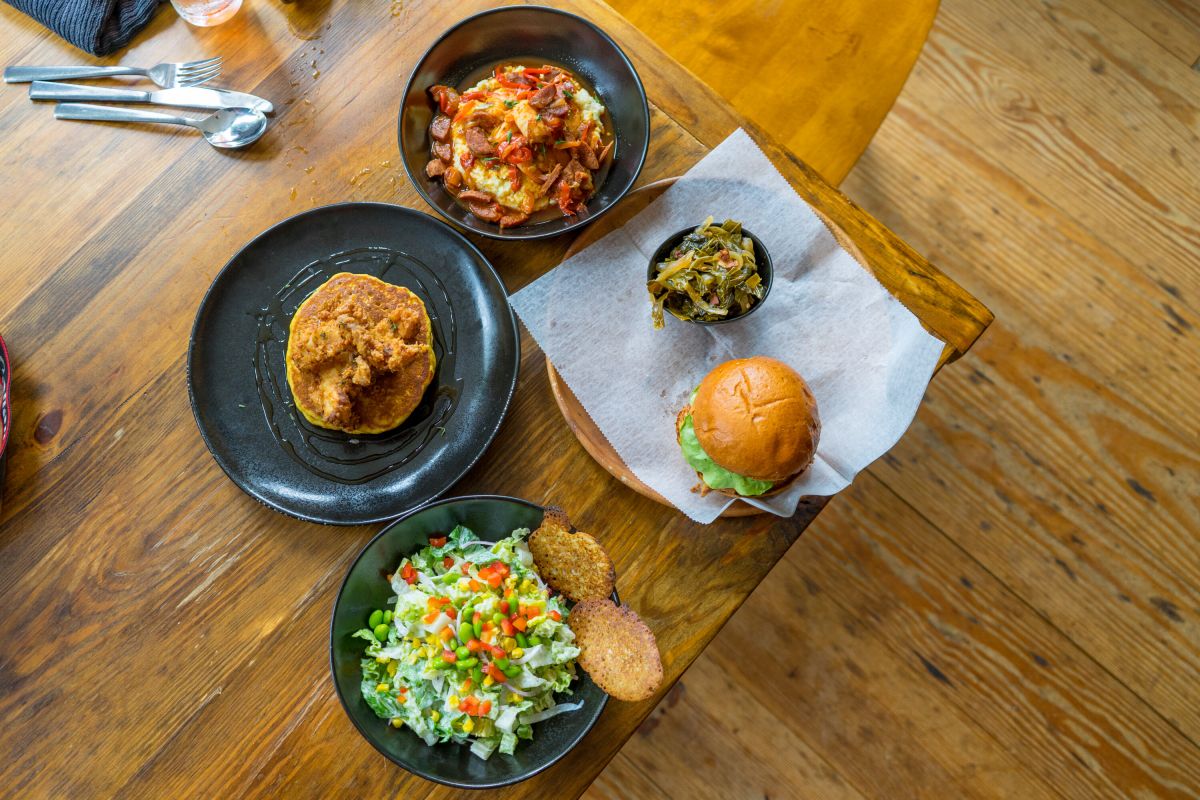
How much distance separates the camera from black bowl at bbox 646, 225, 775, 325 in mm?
2105

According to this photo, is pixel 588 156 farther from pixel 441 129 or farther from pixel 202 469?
pixel 202 469

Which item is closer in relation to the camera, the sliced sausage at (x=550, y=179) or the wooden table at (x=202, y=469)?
the wooden table at (x=202, y=469)

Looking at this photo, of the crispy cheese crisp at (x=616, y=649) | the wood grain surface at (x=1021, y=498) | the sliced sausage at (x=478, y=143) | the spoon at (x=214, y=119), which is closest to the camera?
the crispy cheese crisp at (x=616, y=649)

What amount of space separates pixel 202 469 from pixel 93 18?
1.29 metres

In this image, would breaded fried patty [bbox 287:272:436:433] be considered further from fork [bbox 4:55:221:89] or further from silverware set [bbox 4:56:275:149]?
fork [bbox 4:55:221:89]

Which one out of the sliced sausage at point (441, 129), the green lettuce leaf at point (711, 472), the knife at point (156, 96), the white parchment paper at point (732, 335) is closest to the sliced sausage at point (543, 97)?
the sliced sausage at point (441, 129)

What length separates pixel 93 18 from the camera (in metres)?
2.27

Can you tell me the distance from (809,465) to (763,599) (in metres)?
1.30

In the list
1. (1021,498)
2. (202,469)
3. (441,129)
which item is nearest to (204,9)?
(441,129)

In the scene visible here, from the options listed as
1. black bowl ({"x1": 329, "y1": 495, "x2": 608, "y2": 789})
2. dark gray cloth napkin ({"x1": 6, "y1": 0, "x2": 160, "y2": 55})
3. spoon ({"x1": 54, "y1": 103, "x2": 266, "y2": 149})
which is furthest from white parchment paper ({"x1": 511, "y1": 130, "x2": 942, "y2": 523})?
dark gray cloth napkin ({"x1": 6, "y1": 0, "x2": 160, "y2": 55})

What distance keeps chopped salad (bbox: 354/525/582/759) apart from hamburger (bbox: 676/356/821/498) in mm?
508

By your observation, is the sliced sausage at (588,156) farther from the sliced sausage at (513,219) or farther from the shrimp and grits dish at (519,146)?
the sliced sausage at (513,219)

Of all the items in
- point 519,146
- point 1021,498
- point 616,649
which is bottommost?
point 1021,498

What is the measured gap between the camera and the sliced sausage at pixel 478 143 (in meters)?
2.13
